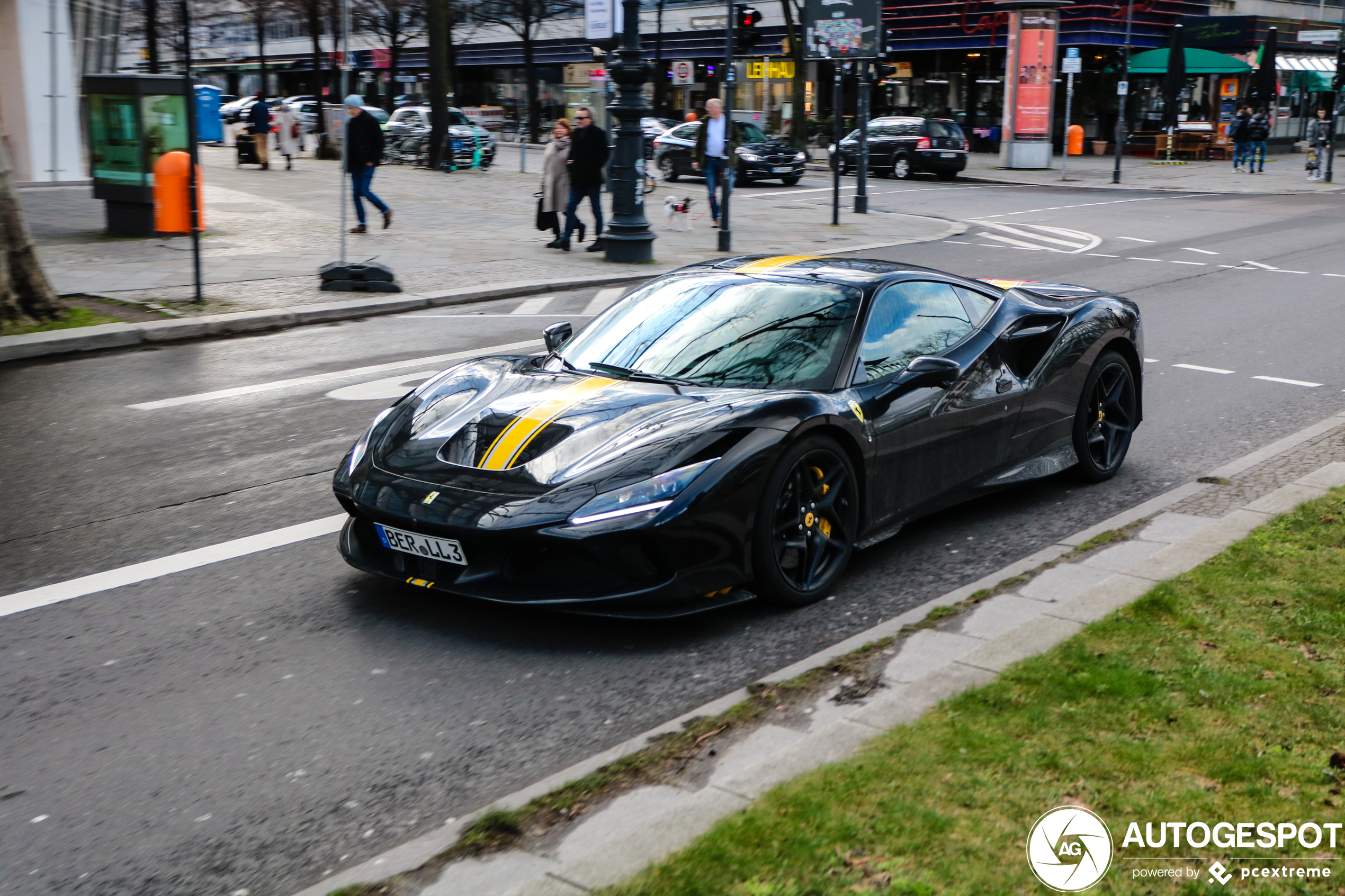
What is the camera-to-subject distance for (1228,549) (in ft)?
18.0

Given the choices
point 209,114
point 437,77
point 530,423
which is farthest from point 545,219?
point 209,114

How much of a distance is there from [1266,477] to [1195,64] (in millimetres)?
44291

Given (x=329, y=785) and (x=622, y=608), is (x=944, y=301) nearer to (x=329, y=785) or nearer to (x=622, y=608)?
(x=622, y=608)

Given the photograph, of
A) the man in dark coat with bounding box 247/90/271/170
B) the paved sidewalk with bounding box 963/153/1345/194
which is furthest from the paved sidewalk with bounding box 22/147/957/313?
the paved sidewalk with bounding box 963/153/1345/194

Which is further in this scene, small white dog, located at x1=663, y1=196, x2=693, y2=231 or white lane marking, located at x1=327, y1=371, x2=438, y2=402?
small white dog, located at x1=663, y1=196, x2=693, y2=231

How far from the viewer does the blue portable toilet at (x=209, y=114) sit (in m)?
42.3

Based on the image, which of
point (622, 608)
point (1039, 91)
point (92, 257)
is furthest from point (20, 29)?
point (1039, 91)

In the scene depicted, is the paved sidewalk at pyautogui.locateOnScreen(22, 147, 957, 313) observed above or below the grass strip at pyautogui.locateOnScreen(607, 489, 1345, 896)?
above

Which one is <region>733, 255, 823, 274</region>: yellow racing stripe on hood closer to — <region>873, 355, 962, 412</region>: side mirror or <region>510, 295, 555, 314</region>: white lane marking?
<region>873, 355, 962, 412</region>: side mirror

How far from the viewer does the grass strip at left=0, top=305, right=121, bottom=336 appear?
37.0 feet

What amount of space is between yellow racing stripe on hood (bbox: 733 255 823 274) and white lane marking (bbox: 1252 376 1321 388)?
4.94 metres

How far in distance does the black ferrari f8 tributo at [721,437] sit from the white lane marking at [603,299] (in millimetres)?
7053

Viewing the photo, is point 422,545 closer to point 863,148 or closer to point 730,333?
point 730,333

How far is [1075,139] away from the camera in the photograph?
45.1m
